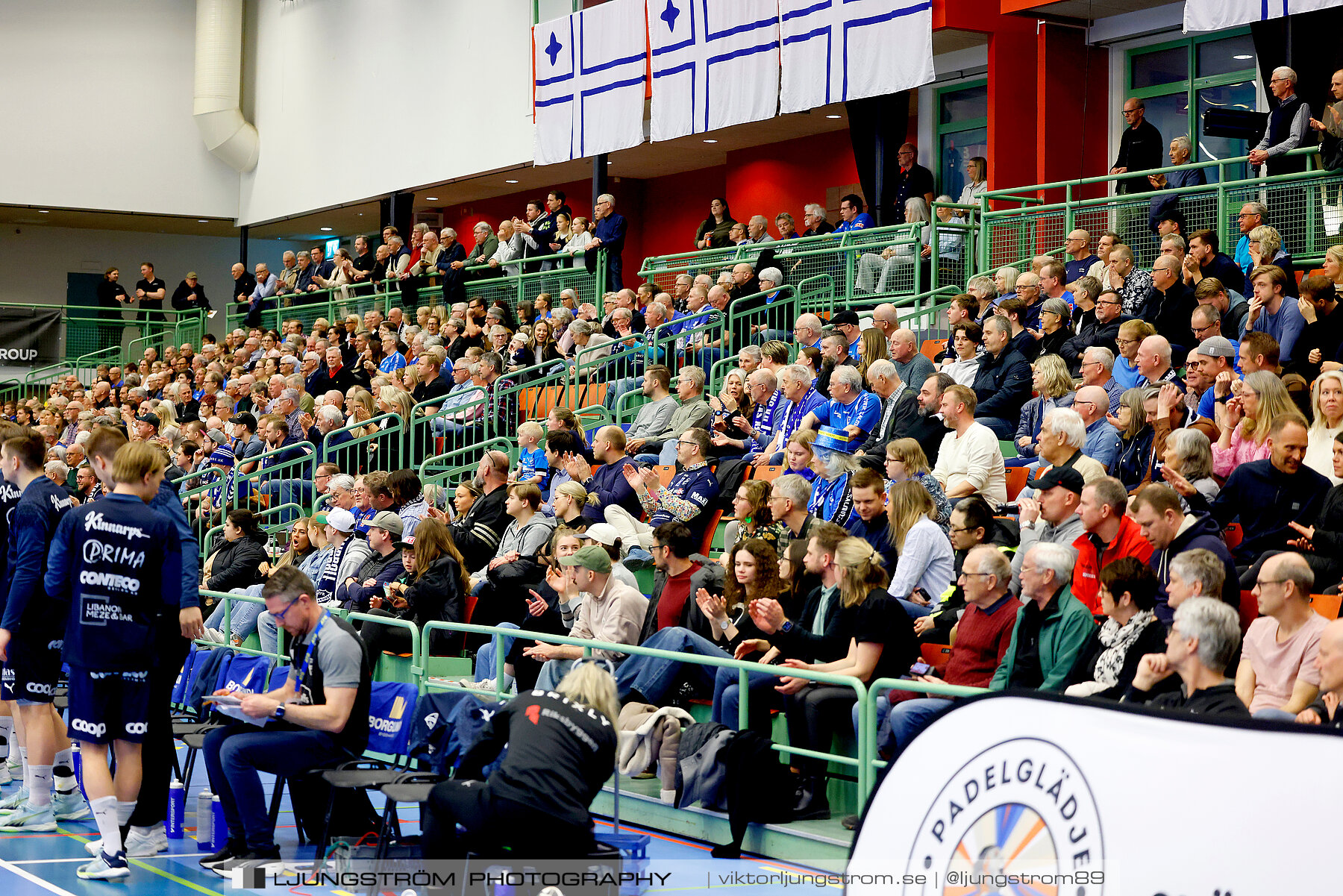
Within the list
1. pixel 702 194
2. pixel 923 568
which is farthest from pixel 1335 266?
pixel 702 194

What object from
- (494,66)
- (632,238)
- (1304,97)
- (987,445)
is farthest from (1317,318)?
(632,238)

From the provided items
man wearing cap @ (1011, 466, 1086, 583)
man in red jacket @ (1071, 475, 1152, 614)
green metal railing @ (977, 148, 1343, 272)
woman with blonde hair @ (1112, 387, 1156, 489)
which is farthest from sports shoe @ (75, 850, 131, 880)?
green metal railing @ (977, 148, 1343, 272)

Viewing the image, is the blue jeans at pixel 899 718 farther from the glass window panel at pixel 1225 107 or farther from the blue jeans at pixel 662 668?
the glass window panel at pixel 1225 107

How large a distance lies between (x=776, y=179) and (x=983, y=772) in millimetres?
19693

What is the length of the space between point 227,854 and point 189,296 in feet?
73.0

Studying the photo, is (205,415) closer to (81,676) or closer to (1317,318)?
(81,676)

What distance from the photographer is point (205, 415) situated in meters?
19.0

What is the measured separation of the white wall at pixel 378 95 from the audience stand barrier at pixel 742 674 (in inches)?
541

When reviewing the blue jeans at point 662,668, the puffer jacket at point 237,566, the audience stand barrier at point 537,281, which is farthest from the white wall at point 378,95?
the blue jeans at point 662,668

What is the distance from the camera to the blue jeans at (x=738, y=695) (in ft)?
23.2

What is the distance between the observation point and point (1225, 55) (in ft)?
48.3

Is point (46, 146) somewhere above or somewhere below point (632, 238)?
above

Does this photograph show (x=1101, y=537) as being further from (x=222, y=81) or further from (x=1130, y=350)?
(x=222, y=81)

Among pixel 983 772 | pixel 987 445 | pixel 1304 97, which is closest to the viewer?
pixel 983 772
